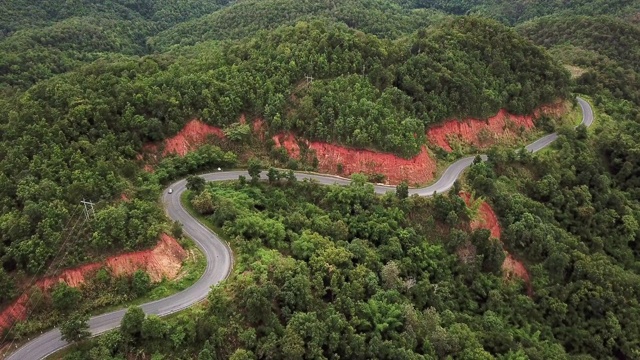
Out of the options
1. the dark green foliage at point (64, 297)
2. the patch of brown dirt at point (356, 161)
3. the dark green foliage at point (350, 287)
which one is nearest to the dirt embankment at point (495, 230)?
the dark green foliage at point (350, 287)

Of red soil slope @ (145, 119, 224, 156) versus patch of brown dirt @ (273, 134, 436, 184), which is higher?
red soil slope @ (145, 119, 224, 156)

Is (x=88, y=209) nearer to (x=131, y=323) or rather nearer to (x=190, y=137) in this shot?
(x=131, y=323)

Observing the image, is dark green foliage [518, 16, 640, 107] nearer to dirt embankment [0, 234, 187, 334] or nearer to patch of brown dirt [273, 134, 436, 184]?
patch of brown dirt [273, 134, 436, 184]

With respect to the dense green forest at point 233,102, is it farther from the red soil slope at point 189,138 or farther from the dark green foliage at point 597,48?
the dark green foliage at point 597,48

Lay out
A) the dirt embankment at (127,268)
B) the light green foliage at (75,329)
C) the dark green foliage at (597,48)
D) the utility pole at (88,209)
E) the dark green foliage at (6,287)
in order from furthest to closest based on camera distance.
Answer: the dark green foliage at (597,48), the utility pole at (88,209), the dirt embankment at (127,268), the dark green foliage at (6,287), the light green foliage at (75,329)

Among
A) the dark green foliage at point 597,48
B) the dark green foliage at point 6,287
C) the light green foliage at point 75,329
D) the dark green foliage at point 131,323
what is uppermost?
the dark green foliage at point 6,287

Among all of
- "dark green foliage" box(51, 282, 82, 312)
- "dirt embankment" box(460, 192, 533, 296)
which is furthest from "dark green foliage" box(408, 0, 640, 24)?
"dark green foliage" box(51, 282, 82, 312)

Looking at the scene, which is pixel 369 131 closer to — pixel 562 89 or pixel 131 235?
pixel 131 235

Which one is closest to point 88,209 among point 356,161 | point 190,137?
point 190,137
